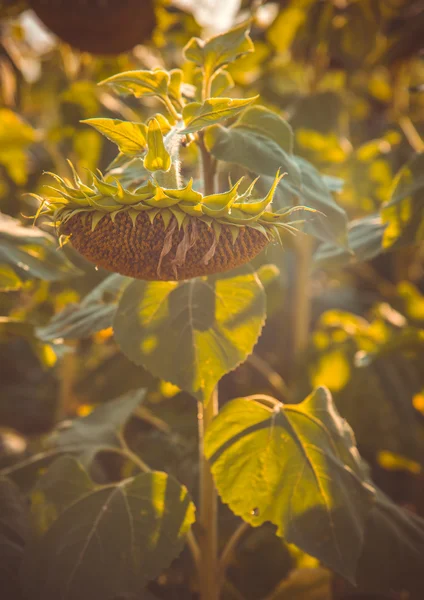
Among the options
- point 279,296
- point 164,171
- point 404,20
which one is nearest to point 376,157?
point 404,20

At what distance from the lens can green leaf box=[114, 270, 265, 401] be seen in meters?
0.61

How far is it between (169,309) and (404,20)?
0.88 metres

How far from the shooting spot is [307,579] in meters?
0.87

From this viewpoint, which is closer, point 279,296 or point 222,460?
point 222,460

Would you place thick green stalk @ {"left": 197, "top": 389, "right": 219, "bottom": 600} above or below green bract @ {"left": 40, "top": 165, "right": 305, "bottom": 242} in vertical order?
below

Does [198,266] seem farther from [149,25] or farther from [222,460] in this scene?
[149,25]

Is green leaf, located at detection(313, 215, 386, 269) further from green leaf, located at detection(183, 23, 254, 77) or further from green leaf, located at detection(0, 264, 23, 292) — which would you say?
green leaf, located at detection(0, 264, 23, 292)

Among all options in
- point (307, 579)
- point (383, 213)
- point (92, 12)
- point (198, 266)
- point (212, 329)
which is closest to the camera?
point (198, 266)

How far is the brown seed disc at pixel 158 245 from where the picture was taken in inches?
17.5

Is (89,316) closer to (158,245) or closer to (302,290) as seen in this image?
(158,245)

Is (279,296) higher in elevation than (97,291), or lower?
lower

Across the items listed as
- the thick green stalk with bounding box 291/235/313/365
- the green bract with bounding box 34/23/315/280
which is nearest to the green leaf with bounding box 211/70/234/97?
the green bract with bounding box 34/23/315/280

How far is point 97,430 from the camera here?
88cm

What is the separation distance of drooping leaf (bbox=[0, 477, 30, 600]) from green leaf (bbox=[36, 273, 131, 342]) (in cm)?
23
